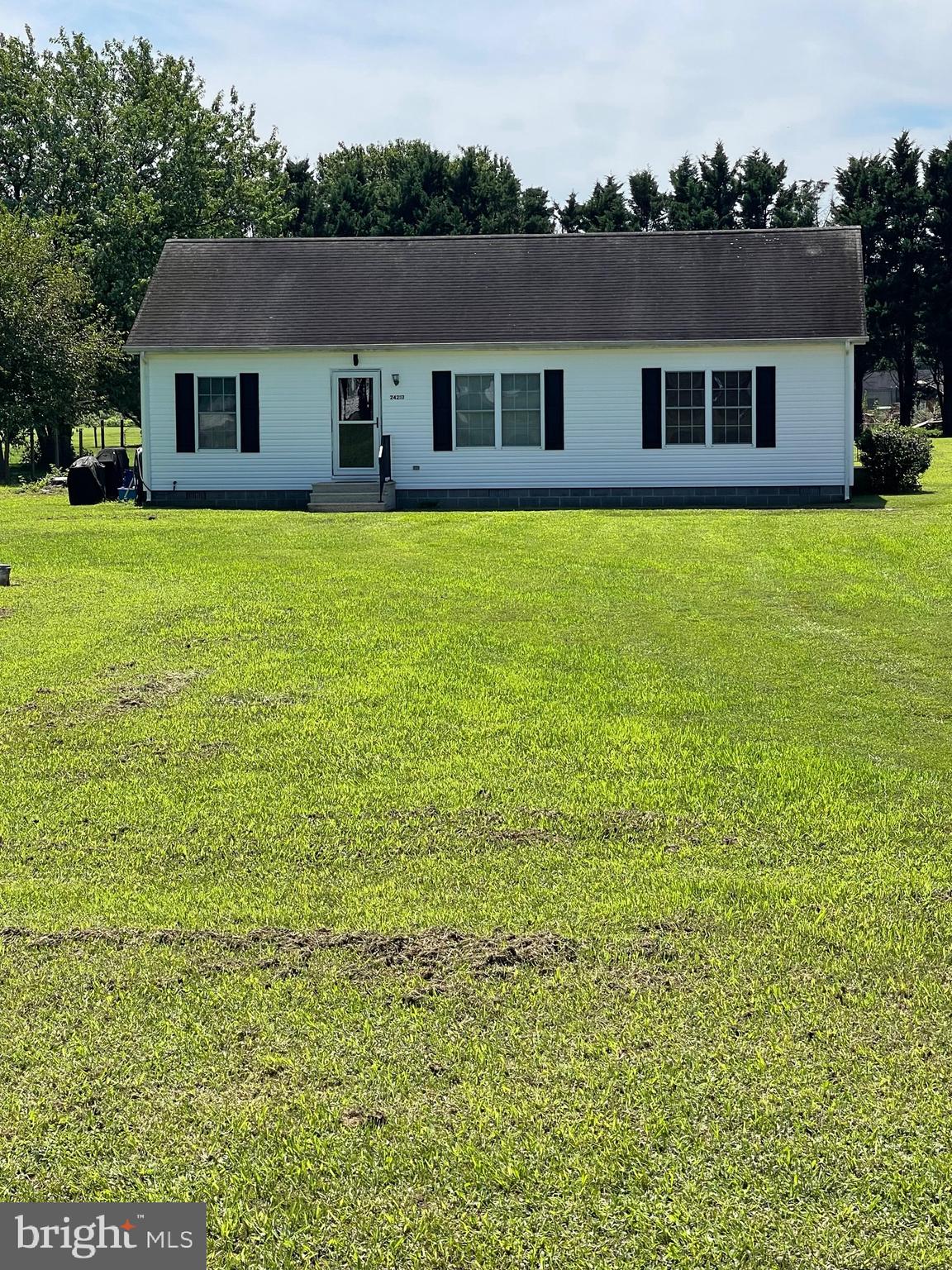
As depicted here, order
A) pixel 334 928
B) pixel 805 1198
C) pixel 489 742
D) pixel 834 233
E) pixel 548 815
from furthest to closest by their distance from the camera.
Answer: pixel 834 233
pixel 489 742
pixel 548 815
pixel 334 928
pixel 805 1198

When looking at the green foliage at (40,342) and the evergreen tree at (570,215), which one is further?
the evergreen tree at (570,215)

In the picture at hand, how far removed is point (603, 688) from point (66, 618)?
16.6 feet

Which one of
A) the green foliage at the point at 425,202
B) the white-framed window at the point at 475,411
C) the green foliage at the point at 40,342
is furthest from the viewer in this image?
the green foliage at the point at 425,202

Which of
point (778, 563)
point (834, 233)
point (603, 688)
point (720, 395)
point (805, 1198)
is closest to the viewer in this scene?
point (805, 1198)

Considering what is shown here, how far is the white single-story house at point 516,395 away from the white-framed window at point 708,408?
1.2 inches

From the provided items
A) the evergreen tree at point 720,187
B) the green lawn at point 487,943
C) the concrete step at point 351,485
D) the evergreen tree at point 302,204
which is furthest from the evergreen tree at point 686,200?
the green lawn at point 487,943

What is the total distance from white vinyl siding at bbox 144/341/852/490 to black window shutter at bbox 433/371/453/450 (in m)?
0.10

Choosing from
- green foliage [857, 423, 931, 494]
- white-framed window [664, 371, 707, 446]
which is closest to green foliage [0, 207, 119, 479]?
white-framed window [664, 371, 707, 446]

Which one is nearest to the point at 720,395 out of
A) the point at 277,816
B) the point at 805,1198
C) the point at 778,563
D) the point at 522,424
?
the point at 522,424

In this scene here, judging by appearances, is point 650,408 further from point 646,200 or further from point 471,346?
point 646,200

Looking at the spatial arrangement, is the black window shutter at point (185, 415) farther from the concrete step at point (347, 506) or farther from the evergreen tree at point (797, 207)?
the evergreen tree at point (797, 207)

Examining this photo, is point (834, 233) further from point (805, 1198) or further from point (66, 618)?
point (805, 1198)

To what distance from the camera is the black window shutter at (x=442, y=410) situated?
24547 millimetres

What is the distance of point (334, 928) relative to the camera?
5066mm
